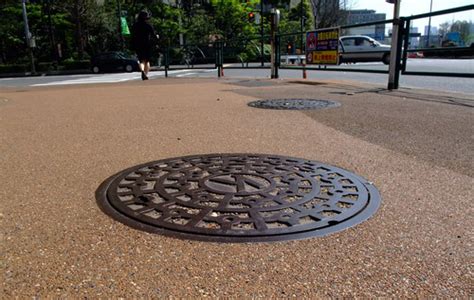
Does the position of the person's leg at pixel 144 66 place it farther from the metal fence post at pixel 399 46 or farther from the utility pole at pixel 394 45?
the metal fence post at pixel 399 46

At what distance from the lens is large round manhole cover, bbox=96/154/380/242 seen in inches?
89.3

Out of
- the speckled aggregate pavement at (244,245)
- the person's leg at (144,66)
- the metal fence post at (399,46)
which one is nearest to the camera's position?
the speckled aggregate pavement at (244,245)

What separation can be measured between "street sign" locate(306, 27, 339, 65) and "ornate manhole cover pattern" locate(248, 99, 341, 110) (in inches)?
157

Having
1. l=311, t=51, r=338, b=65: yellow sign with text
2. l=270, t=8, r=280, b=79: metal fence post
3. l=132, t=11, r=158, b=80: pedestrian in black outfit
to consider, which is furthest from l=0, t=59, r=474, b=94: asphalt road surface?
l=132, t=11, r=158, b=80: pedestrian in black outfit

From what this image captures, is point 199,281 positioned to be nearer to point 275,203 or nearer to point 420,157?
point 275,203

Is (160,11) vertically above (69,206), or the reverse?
(160,11)

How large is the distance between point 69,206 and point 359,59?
25.0 metres

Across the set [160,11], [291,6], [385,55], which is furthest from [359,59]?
[291,6]

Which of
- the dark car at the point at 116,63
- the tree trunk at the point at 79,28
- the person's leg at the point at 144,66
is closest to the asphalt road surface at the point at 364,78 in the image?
the person's leg at the point at 144,66

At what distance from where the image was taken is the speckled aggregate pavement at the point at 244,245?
1.78 m

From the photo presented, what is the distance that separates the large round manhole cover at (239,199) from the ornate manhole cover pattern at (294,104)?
317cm

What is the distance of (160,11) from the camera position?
3641cm

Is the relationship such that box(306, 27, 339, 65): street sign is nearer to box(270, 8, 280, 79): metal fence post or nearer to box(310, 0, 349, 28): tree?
box(270, 8, 280, 79): metal fence post

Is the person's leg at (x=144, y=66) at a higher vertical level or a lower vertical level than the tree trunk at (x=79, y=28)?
lower
